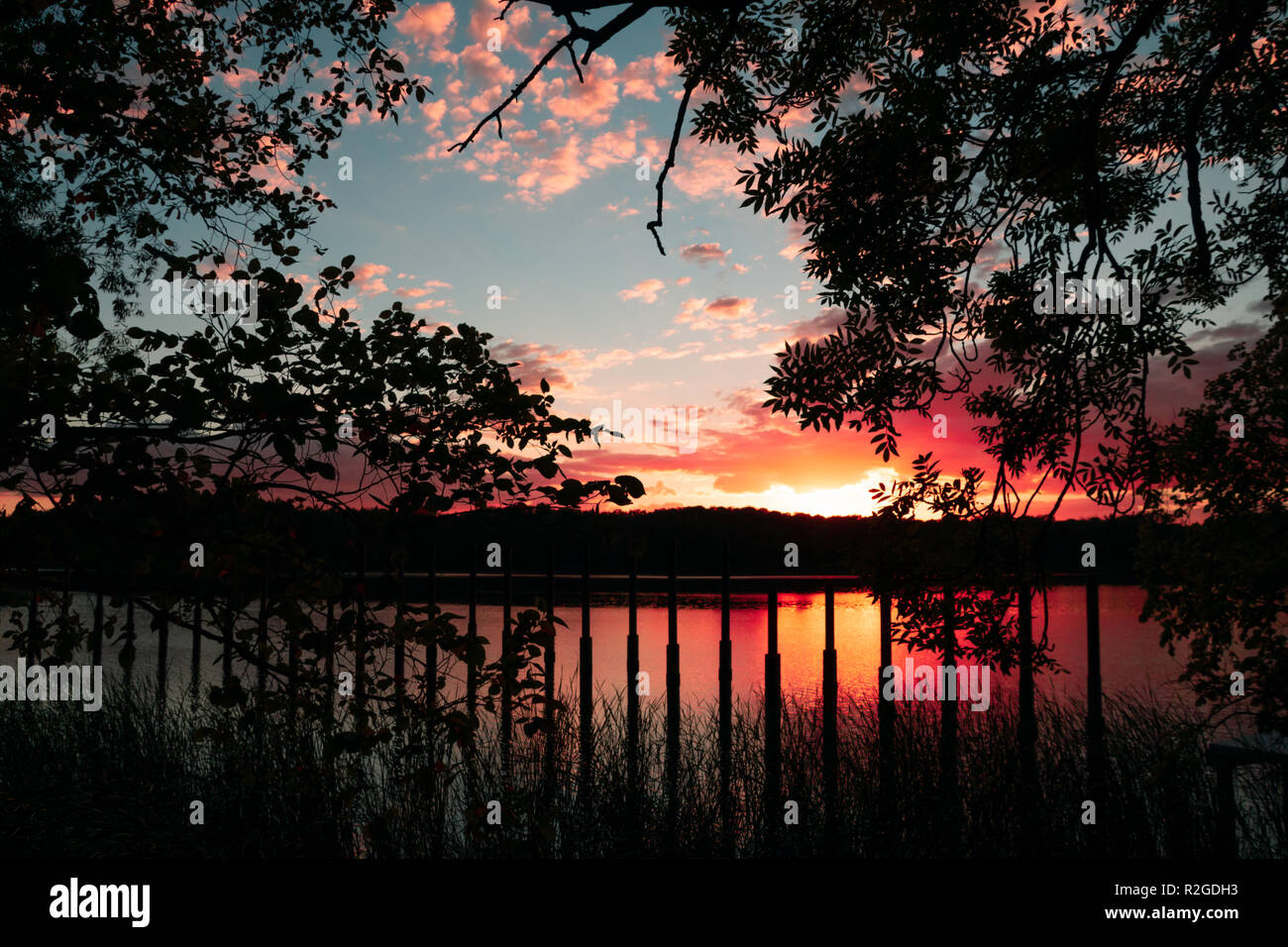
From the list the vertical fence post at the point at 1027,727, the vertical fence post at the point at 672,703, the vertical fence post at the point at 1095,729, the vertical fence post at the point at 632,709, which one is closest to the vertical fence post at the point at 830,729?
the vertical fence post at the point at 672,703

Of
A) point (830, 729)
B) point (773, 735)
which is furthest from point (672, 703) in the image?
point (830, 729)

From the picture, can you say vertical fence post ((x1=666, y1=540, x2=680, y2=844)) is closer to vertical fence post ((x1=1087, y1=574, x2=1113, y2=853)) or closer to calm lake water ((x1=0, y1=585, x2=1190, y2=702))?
calm lake water ((x1=0, y1=585, x2=1190, y2=702))

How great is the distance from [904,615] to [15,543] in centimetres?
403

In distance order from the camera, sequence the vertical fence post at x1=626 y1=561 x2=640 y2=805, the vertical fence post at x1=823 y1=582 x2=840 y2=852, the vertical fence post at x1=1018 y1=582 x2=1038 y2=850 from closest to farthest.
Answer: the vertical fence post at x1=1018 y1=582 x2=1038 y2=850
the vertical fence post at x1=823 y1=582 x2=840 y2=852
the vertical fence post at x1=626 y1=561 x2=640 y2=805

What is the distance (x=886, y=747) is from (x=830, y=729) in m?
0.37

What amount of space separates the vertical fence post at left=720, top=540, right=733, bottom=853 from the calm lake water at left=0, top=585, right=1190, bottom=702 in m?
0.67

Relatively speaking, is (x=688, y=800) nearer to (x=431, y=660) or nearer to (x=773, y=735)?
(x=773, y=735)

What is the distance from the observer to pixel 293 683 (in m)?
3.22

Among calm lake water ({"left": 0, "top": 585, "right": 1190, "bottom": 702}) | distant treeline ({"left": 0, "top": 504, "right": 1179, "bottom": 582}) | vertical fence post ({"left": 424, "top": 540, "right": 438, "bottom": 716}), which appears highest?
distant treeline ({"left": 0, "top": 504, "right": 1179, "bottom": 582})

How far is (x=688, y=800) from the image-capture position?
5156mm

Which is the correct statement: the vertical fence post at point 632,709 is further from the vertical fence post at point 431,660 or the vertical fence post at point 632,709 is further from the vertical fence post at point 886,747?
the vertical fence post at point 886,747

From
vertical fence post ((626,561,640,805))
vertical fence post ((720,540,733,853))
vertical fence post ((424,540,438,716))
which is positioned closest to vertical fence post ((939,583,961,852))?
vertical fence post ((720,540,733,853))

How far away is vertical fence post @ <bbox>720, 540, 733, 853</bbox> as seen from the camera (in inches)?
210

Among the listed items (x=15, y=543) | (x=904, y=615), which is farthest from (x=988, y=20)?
(x=15, y=543)
